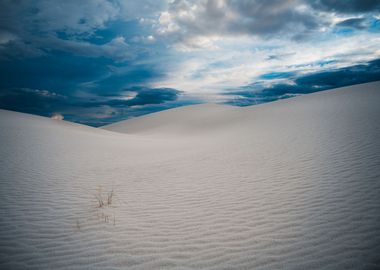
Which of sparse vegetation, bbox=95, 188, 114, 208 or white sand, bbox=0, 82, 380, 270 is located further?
sparse vegetation, bbox=95, 188, 114, 208

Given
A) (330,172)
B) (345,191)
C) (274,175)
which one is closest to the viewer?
(345,191)

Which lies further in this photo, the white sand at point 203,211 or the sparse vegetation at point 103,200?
the sparse vegetation at point 103,200

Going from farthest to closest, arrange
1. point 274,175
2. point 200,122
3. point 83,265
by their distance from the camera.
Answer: point 200,122, point 274,175, point 83,265

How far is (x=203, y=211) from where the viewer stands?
518cm

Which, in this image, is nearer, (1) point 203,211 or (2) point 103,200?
(1) point 203,211

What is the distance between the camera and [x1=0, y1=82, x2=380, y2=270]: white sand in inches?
137

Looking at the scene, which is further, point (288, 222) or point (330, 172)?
point (330, 172)

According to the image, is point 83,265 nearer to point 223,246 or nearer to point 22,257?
point 22,257

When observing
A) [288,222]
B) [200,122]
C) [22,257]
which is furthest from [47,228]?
[200,122]

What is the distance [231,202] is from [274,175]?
2576mm

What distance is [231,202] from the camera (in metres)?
5.57

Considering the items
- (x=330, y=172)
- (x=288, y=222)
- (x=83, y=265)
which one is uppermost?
(x=330, y=172)

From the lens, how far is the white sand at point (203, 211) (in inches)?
137

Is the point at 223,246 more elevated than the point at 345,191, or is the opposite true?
the point at 345,191
